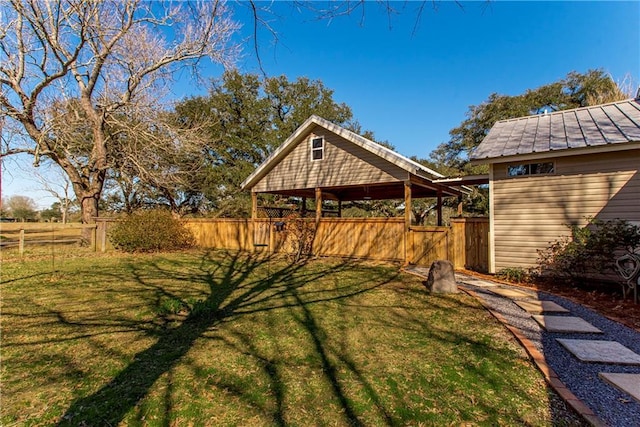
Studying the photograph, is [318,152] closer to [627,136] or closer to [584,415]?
[627,136]

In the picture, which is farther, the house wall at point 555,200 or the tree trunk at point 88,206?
the tree trunk at point 88,206

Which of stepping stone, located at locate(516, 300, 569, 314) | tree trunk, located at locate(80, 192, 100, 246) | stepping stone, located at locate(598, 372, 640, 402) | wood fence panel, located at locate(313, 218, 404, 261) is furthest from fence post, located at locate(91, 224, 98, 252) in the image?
stepping stone, located at locate(598, 372, 640, 402)

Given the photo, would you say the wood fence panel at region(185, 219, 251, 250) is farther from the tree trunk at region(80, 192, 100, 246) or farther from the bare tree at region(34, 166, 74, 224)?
the bare tree at region(34, 166, 74, 224)

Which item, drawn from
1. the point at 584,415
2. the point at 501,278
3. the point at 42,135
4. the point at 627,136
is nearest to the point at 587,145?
the point at 627,136

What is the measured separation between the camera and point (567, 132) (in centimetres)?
778

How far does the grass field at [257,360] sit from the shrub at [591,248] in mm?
2793

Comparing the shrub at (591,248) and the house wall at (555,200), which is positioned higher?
the house wall at (555,200)

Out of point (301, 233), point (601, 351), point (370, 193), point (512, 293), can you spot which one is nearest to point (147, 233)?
point (301, 233)

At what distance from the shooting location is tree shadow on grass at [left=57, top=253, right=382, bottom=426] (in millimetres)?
2439

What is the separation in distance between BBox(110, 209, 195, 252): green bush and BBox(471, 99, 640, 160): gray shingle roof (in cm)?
1115

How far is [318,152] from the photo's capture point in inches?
467

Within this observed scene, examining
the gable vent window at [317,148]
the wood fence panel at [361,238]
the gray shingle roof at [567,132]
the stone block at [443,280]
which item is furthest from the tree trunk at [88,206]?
the gray shingle roof at [567,132]

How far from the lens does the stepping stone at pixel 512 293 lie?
599 centimetres

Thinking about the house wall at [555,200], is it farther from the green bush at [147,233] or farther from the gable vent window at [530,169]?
the green bush at [147,233]
